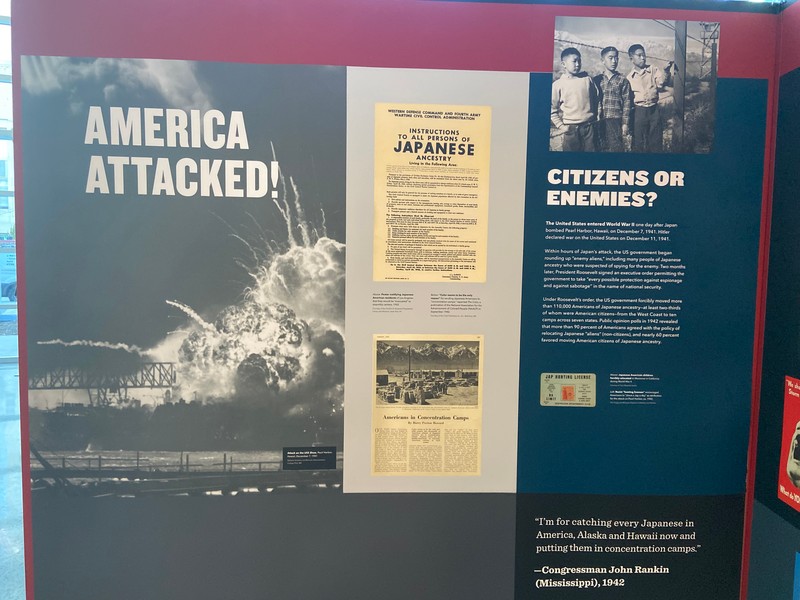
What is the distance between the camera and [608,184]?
1.35 metres

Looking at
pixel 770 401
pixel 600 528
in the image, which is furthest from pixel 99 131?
pixel 770 401

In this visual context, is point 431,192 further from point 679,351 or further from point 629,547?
point 629,547

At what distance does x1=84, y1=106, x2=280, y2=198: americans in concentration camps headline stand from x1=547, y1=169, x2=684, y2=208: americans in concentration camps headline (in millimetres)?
798

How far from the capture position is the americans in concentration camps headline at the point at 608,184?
1.35 m

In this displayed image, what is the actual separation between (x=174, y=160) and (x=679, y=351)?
60.1 inches

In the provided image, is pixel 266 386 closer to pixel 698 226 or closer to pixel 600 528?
pixel 600 528

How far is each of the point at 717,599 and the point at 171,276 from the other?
1863 mm

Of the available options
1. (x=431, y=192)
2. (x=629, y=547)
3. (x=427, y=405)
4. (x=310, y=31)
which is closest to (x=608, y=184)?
(x=431, y=192)

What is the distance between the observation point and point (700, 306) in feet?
4.54

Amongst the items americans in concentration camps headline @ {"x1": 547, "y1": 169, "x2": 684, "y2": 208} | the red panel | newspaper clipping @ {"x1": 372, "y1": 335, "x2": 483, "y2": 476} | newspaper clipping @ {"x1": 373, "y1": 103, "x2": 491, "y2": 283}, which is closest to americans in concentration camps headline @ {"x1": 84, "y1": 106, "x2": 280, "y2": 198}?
the red panel

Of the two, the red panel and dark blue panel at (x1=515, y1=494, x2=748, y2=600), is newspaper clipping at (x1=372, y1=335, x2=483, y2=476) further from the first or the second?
the red panel

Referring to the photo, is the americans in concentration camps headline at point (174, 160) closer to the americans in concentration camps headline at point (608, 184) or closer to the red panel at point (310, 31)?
the red panel at point (310, 31)

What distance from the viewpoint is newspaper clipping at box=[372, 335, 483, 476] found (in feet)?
4.48

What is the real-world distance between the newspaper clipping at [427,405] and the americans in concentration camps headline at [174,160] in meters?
0.59
